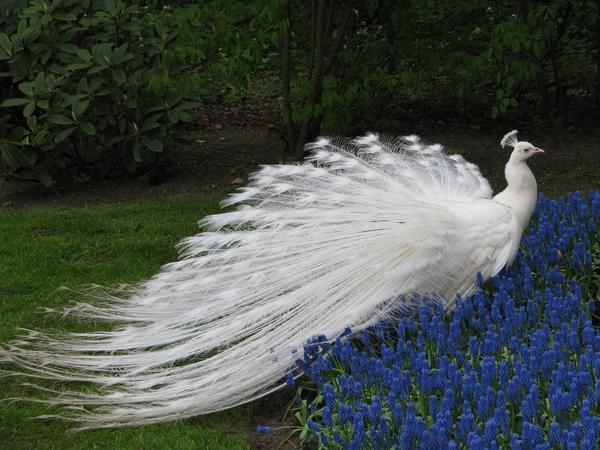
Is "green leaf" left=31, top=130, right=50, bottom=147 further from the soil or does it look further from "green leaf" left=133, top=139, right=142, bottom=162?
"green leaf" left=133, top=139, right=142, bottom=162

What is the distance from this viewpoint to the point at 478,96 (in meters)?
9.27

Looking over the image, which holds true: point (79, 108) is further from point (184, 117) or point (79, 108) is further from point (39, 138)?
point (184, 117)

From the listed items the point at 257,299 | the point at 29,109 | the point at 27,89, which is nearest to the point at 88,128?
the point at 29,109

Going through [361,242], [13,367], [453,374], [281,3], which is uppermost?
[281,3]

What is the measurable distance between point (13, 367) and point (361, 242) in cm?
196

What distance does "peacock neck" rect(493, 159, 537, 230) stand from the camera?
4484mm

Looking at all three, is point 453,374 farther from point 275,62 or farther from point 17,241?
point 275,62

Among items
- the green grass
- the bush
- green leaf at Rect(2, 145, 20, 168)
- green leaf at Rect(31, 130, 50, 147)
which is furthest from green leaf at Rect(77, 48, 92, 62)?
the green grass

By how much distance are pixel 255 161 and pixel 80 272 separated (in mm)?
2833

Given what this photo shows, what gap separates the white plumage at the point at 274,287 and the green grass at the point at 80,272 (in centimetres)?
10

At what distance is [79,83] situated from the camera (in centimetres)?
705

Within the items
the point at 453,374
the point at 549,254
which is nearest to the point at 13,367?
the point at 453,374

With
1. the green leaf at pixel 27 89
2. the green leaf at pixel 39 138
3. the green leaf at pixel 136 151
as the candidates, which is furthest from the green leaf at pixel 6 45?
the green leaf at pixel 136 151

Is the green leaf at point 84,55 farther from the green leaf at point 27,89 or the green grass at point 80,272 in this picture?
the green grass at point 80,272
